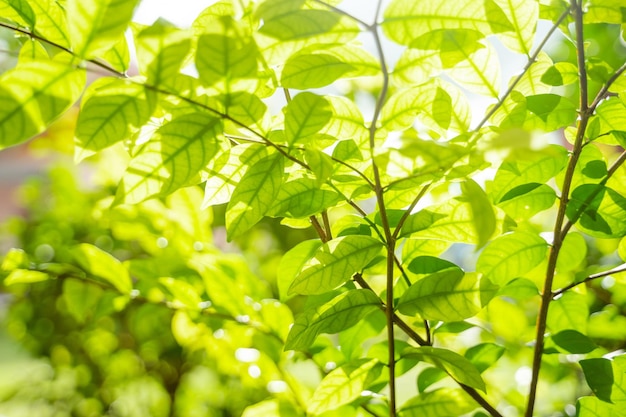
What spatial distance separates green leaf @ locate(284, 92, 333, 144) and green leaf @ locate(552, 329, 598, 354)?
12.0 inches

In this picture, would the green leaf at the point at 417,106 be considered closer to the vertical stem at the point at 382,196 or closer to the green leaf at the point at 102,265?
the vertical stem at the point at 382,196

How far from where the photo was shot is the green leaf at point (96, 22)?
0.99ft

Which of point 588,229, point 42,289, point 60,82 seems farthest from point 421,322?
point 42,289

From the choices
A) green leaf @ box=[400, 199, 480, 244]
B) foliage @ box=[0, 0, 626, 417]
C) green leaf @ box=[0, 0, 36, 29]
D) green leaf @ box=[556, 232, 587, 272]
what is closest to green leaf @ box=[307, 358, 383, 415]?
foliage @ box=[0, 0, 626, 417]

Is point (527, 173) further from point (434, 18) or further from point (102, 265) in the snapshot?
point (102, 265)

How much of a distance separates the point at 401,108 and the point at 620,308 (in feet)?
1.82

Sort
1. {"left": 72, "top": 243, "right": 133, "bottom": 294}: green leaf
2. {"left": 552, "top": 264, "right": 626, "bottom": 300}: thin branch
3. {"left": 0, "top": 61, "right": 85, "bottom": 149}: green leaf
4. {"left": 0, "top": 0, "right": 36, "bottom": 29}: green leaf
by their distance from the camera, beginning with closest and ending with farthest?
{"left": 0, "top": 61, "right": 85, "bottom": 149}: green leaf, {"left": 0, "top": 0, "right": 36, "bottom": 29}: green leaf, {"left": 552, "top": 264, "right": 626, "bottom": 300}: thin branch, {"left": 72, "top": 243, "right": 133, "bottom": 294}: green leaf

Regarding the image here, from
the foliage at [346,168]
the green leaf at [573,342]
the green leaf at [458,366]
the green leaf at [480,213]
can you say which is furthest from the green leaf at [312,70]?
the green leaf at [573,342]

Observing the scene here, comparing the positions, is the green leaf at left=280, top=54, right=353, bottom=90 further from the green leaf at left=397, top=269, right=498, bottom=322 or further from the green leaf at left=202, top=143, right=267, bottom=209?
the green leaf at left=397, top=269, right=498, bottom=322

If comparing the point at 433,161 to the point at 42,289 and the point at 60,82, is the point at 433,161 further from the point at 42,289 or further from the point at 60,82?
the point at 42,289

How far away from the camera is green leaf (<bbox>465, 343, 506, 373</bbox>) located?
559 mm

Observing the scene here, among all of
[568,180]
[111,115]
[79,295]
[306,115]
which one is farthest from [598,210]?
[79,295]

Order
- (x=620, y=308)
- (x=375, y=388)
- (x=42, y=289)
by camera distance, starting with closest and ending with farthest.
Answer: (x=375, y=388)
(x=620, y=308)
(x=42, y=289)

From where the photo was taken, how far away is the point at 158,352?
1.52 m
